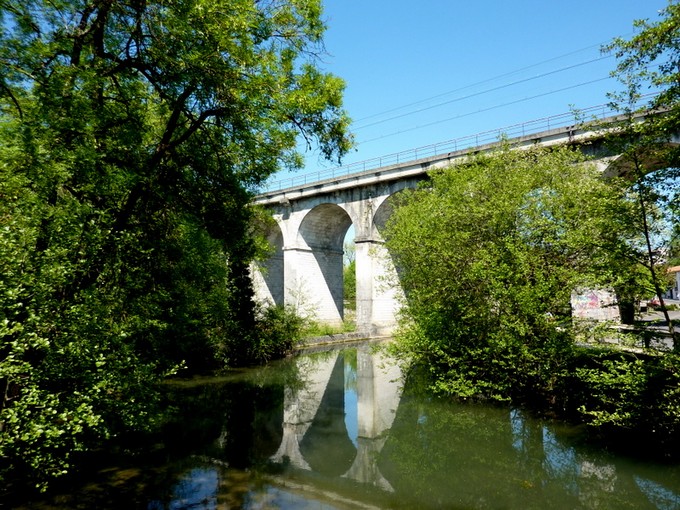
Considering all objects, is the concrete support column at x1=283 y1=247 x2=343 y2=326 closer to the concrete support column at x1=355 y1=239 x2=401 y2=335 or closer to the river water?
the concrete support column at x1=355 y1=239 x2=401 y2=335

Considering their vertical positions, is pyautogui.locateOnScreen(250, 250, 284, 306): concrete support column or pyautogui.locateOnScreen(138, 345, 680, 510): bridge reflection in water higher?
pyautogui.locateOnScreen(250, 250, 284, 306): concrete support column

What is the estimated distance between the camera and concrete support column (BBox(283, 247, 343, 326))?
1050 inches

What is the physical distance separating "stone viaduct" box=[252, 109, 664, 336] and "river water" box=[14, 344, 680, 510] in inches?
411

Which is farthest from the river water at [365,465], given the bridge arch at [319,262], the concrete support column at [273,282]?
the concrete support column at [273,282]

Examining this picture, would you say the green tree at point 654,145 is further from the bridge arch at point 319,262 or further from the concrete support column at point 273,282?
the concrete support column at point 273,282

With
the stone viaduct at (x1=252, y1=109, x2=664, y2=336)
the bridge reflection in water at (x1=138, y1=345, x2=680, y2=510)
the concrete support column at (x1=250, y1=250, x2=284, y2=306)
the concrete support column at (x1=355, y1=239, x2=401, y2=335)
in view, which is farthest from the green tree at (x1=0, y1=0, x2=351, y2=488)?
the concrete support column at (x1=250, y1=250, x2=284, y2=306)

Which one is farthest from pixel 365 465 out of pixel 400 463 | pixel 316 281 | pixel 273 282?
pixel 273 282

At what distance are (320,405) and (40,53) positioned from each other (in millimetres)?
8491

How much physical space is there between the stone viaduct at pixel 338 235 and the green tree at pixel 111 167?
1292 cm

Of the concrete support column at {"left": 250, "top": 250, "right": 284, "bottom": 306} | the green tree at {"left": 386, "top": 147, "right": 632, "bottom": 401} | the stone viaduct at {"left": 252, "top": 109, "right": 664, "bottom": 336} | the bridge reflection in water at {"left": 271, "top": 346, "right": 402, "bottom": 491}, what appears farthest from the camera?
the concrete support column at {"left": 250, "top": 250, "right": 284, "bottom": 306}

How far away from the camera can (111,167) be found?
17.6 feet

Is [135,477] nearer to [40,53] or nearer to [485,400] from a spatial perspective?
[40,53]

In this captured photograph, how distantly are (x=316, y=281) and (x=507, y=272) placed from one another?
1979 cm

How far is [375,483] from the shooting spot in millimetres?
6277
